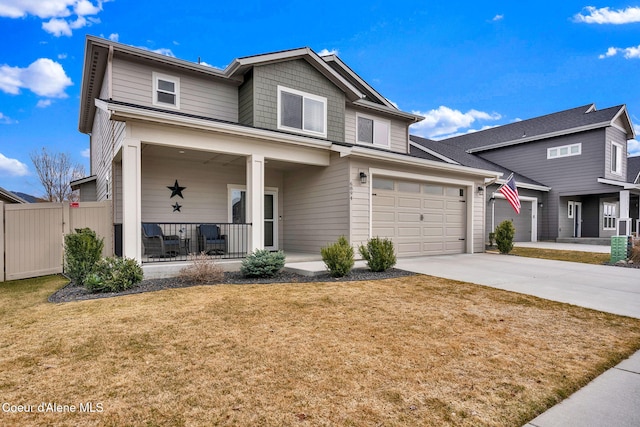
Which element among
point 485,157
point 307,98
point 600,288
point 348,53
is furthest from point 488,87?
point 600,288

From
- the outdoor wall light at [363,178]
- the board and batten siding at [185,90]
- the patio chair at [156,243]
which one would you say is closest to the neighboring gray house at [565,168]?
the outdoor wall light at [363,178]

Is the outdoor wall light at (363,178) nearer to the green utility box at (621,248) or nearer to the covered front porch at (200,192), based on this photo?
the covered front porch at (200,192)

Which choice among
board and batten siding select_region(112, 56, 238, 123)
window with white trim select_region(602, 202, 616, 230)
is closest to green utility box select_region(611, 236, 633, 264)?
board and batten siding select_region(112, 56, 238, 123)

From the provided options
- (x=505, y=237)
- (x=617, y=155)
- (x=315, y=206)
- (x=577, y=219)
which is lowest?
(x=505, y=237)

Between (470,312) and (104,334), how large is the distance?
459 centimetres

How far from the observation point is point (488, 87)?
28.5 meters

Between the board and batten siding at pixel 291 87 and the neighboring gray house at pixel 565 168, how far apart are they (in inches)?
270

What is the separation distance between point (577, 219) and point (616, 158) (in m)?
3.86

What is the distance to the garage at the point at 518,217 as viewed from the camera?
17062mm

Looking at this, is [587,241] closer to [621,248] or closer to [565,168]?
[565,168]

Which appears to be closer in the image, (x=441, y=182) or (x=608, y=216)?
(x=441, y=182)

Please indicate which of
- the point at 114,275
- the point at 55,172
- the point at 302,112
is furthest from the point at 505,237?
the point at 55,172

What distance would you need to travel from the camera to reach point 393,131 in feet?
46.0

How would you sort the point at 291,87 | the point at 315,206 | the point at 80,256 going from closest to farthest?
1. the point at 80,256
2. the point at 315,206
3. the point at 291,87
